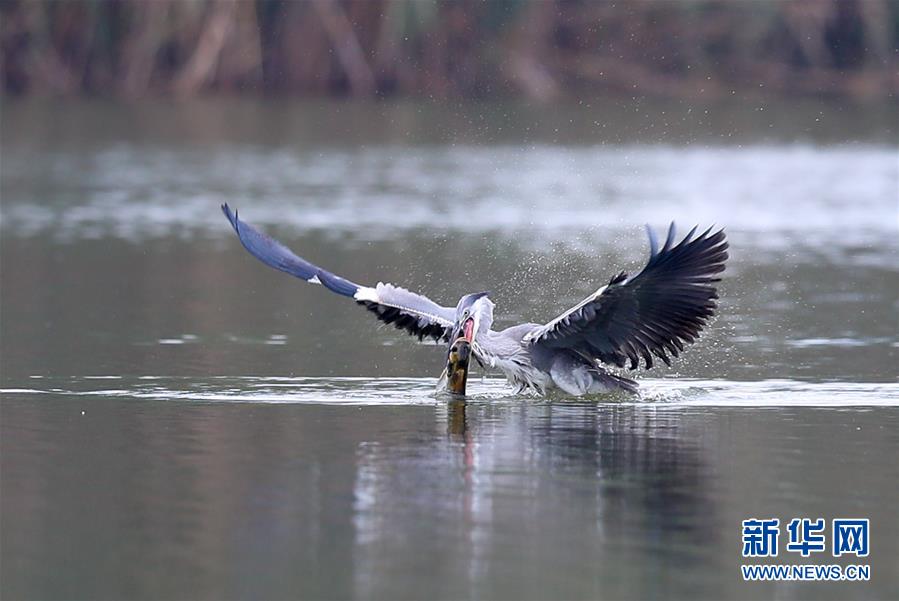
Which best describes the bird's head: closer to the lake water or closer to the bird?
the bird

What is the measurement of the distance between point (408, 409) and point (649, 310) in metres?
1.48

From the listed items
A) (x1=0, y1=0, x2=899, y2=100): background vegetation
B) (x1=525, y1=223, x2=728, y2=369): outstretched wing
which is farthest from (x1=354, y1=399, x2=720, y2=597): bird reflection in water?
(x1=0, y1=0, x2=899, y2=100): background vegetation

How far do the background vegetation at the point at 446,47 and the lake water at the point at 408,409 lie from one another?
16.5 meters

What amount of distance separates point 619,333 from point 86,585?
463 centimetres

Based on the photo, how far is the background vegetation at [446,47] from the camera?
43.3 metres

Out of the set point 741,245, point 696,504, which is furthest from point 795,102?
point 696,504

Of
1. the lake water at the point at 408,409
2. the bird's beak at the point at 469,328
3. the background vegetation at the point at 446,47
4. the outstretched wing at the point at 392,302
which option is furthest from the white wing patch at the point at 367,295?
the background vegetation at the point at 446,47

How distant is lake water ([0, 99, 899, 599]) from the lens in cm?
818

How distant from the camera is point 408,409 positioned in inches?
459

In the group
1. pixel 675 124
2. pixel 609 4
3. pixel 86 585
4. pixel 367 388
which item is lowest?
pixel 86 585

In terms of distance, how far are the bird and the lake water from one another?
237 millimetres

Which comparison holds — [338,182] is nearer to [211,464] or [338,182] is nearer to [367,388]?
[367,388]

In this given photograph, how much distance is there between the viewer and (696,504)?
9148 mm

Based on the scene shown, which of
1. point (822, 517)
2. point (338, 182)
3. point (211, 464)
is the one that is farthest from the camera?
point (338, 182)
